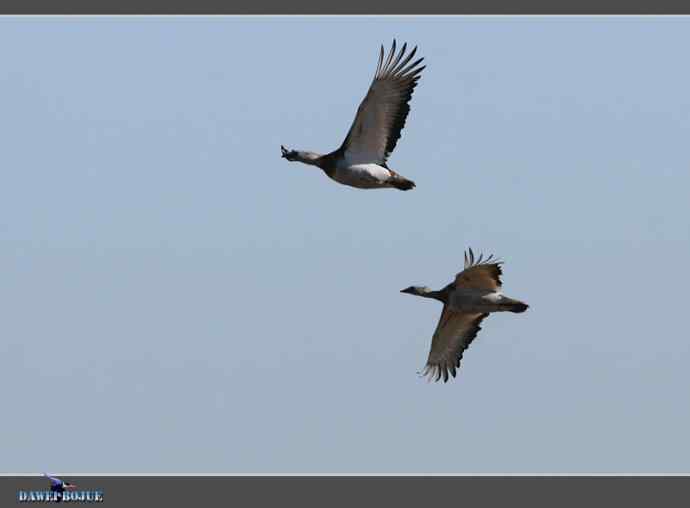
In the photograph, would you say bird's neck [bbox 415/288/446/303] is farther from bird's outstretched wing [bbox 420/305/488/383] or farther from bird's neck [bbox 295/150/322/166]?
bird's neck [bbox 295/150/322/166]

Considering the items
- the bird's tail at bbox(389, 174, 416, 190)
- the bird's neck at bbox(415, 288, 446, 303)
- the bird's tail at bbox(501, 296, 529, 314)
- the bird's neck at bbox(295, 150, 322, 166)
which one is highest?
the bird's neck at bbox(295, 150, 322, 166)

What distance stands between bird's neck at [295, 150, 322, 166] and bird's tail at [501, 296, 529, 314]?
4.24m

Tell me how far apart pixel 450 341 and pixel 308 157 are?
4.78 metres

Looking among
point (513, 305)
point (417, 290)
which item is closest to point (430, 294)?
point (417, 290)

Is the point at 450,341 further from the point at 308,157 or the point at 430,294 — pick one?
the point at 308,157

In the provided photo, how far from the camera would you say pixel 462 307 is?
2450 cm

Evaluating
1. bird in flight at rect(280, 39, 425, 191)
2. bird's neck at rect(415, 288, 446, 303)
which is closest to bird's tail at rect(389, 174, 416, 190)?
bird in flight at rect(280, 39, 425, 191)

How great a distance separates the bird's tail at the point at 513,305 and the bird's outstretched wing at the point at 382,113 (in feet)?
11.0

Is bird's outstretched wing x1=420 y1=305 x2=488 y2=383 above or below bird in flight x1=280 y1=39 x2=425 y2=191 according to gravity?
below

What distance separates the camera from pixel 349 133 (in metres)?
23.7

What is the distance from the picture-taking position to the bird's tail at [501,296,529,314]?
23953 millimetres
